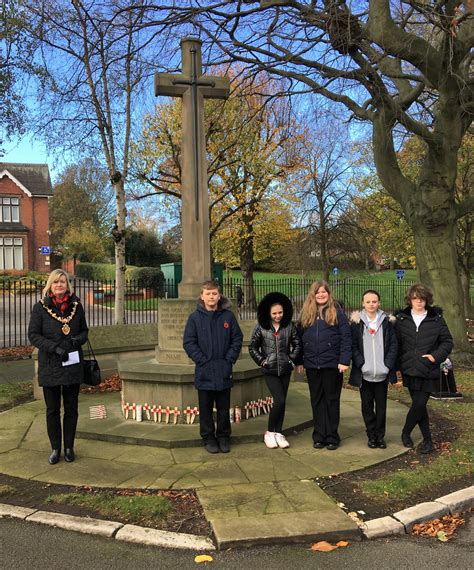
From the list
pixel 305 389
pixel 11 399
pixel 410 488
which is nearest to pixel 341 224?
pixel 305 389

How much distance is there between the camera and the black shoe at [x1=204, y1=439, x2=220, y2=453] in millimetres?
5190

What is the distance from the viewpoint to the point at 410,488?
433 centimetres

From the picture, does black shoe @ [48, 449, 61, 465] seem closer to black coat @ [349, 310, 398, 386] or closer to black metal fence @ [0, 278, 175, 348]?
black coat @ [349, 310, 398, 386]

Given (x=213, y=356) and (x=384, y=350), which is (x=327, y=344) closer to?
(x=384, y=350)

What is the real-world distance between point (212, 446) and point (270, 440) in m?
0.62

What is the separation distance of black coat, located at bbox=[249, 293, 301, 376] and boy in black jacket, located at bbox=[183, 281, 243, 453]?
0.23 m

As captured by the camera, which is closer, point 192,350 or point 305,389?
point 192,350

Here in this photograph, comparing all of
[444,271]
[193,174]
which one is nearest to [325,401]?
[193,174]

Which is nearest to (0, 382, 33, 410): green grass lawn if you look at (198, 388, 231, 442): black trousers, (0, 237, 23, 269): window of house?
(198, 388, 231, 442): black trousers

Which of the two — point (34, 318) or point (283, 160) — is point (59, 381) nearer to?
point (34, 318)

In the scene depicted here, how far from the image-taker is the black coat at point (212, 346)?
5152 mm

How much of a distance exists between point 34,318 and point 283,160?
19.3m

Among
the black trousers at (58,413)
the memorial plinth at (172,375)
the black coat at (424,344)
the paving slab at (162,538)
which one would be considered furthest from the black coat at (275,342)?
the paving slab at (162,538)

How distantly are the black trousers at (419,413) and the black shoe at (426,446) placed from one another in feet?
0.13
